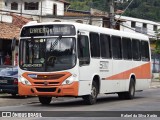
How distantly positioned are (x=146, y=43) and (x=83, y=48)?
848cm

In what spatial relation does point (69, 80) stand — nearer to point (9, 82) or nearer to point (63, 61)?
point (63, 61)

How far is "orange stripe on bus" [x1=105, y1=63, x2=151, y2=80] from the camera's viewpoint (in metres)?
22.8

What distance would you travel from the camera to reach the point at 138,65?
25297mm

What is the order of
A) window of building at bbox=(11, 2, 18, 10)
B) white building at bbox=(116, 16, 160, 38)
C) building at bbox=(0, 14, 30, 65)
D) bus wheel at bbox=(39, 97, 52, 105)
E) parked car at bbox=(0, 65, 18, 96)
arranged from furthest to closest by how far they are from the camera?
white building at bbox=(116, 16, 160, 38) < window of building at bbox=(11, 2, 18, 10) < building at bbox=(0, 14, 30, 65) < parked car at bbox=(0, 65, 18, 96) < bus wheel at bbox=(39, 97, 52, 105)

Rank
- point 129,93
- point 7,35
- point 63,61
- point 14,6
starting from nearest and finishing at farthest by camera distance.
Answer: point 63,61
point 129,93
point 7,35
point 14,6

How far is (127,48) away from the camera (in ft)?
78.5

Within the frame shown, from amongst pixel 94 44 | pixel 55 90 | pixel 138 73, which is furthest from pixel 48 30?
pixel 138 73

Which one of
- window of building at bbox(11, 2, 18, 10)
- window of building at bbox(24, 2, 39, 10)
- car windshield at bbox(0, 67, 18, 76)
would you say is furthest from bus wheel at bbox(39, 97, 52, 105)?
window of building at bbox(11, 2, 18, 10)

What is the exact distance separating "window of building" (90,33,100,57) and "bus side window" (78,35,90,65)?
0.47 meters

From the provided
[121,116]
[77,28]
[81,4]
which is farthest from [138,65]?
[81,4]

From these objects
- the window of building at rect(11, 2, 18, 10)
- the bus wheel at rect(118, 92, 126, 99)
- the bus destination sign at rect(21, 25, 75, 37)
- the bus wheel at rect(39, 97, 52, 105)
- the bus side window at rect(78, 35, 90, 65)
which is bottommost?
the bus wheel at rect(118, 92, 126, 99)

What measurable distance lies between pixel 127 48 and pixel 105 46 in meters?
2.84

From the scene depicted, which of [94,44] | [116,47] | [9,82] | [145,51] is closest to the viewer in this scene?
[94,44]

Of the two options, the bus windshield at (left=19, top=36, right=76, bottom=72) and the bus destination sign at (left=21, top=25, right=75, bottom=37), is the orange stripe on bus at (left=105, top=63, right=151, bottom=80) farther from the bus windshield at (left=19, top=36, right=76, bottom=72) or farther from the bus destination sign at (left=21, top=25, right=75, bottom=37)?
the bus destination sign at (left=21, top=25, right=75, bottom=37)
